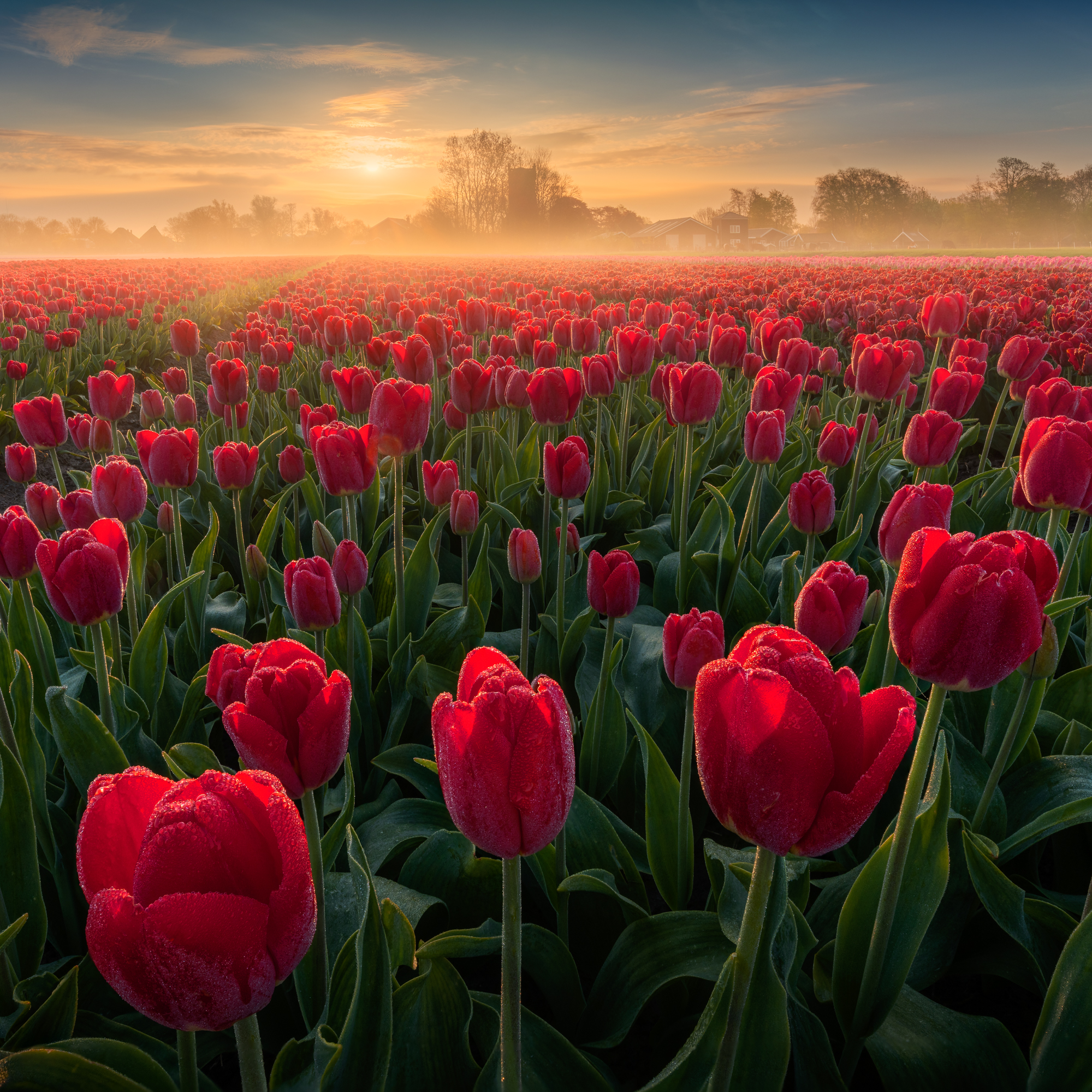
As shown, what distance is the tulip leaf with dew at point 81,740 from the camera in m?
1.54

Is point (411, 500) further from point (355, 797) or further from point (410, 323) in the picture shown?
point (410, 323)

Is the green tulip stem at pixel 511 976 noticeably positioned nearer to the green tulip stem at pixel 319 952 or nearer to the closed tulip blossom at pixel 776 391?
the green tulip stem at pixel 319 952

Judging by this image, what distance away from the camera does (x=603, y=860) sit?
5.45 feet

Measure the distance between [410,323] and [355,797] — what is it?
488 centimetres

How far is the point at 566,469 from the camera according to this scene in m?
2.40

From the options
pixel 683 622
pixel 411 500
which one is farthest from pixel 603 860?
pixel 411 500

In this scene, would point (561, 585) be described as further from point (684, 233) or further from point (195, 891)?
point (684, 233)

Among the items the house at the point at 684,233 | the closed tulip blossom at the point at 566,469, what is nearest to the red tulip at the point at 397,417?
the closed tulip blossom at the point at 566,469

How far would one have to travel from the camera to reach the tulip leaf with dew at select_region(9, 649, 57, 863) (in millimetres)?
1574

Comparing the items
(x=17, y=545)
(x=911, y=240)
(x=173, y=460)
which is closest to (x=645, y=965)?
(x=17, y=545)

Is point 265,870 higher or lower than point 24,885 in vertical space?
higher

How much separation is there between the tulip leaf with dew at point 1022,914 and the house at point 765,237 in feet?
356

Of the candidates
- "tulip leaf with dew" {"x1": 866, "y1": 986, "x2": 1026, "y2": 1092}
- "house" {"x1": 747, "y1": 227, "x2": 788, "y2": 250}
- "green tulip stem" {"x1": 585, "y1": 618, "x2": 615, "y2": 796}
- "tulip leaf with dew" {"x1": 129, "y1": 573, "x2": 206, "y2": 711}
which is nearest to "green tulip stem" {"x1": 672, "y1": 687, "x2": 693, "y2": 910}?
"green tulip stem" {"x1": 585, "y1": 618, "x2": 615, "y2": 796}

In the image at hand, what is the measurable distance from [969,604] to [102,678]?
5.54 feet
